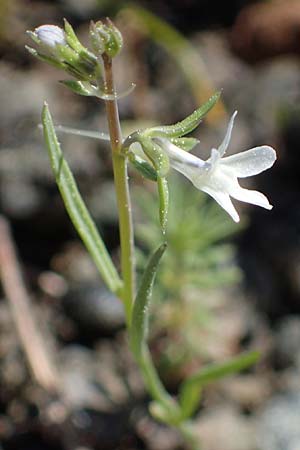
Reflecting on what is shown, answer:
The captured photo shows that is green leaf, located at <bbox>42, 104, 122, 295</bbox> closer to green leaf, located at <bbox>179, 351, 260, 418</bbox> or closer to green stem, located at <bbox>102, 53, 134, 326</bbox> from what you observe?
green stem, located at <bbox>102, 53, 134, 326</bbox>

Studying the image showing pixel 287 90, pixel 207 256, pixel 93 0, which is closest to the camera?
pixel 207 256

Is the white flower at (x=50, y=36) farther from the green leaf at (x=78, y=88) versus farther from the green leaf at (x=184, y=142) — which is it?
the green leaf at (x=184, y=142)

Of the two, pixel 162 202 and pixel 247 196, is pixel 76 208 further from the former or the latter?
pixel 247 196

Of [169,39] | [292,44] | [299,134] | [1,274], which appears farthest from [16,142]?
[292,44]

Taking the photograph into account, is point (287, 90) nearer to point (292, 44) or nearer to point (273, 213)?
point (292, 44)

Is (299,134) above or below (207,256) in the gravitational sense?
above

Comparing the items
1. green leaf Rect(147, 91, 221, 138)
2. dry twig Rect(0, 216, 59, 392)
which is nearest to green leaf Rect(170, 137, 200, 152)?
green leaf Rect(147, 91, 221, 138)
